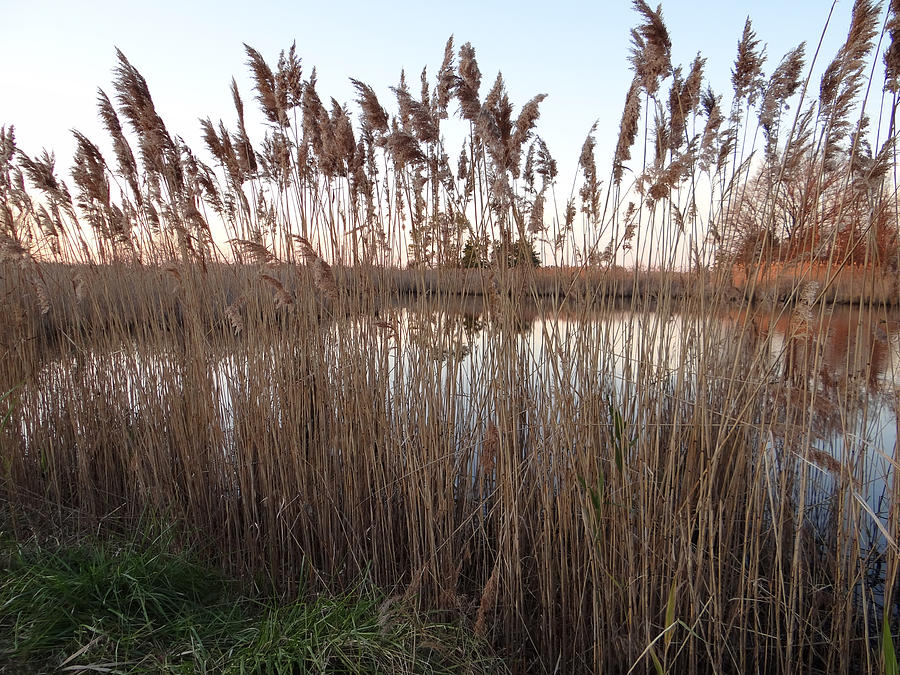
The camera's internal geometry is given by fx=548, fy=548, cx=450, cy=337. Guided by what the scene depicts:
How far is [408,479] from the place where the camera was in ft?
7.33

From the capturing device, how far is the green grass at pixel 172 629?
1.53 meters

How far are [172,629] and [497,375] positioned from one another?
4.42ft

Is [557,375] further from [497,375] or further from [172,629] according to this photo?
[172,629]

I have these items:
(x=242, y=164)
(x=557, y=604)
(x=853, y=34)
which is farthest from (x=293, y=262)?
(x=853, y=34)

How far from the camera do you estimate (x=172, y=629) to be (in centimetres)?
176

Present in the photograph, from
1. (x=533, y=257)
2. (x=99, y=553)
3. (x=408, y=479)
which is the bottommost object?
(x=99, y=553)

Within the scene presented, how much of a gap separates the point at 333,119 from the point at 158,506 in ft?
6.70

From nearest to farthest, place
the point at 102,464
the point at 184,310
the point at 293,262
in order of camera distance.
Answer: the point at 293,262
the point at 184,310
the point at 102,464

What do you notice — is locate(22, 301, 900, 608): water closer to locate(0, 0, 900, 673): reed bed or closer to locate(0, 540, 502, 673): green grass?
locate(0, 0, 900, 673): reed bed

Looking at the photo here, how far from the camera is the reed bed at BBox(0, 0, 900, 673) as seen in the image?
157cm

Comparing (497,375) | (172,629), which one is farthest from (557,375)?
(172,629)

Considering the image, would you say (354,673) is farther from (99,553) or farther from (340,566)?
(99,553)

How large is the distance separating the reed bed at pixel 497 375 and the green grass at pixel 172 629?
0.20 metres

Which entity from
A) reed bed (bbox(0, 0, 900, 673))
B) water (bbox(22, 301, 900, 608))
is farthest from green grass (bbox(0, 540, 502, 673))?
water (bbox(22, 301, 900, 608))
